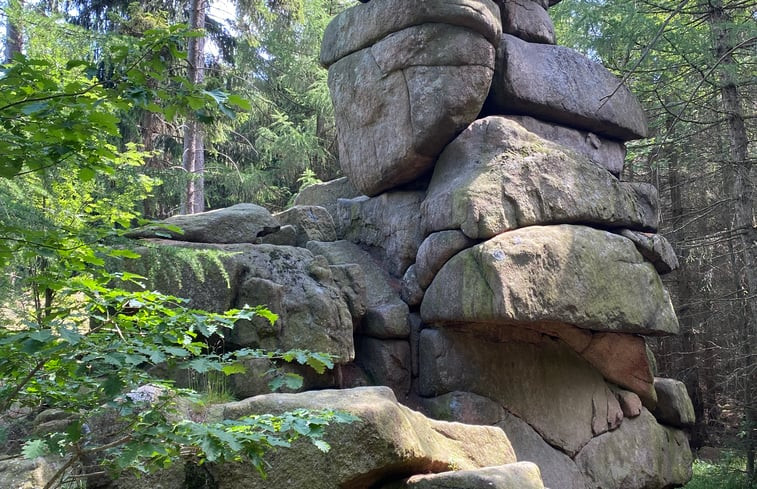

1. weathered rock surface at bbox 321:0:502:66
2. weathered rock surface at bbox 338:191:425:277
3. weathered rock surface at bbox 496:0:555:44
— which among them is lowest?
weathered rock surface at bbox 338:191:425:277

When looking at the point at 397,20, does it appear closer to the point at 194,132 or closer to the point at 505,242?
the point at 505,242

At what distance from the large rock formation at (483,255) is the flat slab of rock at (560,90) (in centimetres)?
3

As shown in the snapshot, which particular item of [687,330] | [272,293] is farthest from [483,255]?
[687,330]

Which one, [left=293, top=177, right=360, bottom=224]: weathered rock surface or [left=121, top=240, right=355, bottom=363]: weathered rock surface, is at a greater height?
[left=293, top=177, right=360, bottom=224]: weathered rock surface

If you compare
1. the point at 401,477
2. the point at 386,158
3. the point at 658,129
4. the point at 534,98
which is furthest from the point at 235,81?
the point at 401,477

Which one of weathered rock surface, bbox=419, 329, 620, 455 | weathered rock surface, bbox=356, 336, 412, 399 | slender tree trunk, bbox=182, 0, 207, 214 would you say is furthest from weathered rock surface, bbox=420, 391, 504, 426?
slender tree trunk, bbox=182, 0, 207, 214

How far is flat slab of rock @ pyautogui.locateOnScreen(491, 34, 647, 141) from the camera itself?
9.59 metres

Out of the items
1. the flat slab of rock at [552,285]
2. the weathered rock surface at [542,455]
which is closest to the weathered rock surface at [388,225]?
the flat slab of rock at [552,285]

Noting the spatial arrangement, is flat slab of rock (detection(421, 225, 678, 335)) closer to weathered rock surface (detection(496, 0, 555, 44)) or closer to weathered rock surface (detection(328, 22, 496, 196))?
weathered rock surface (detection(328, 22, 496, 196))

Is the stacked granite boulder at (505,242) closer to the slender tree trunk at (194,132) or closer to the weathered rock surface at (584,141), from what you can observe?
the weathered rock surface at (584,141)

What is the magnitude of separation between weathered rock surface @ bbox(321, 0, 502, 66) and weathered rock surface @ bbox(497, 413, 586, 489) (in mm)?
5312

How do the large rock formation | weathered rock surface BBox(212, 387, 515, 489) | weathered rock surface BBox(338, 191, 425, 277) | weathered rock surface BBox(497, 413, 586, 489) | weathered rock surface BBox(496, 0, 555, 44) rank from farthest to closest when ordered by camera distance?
weathered rock surface BBox(496, 0, 555, 44) < weathered rock surface BBox(338, 191, 425, 277) < weathered rock surface BBox(497, 413, 586, 489) < the large rock formation < weathered rock surface BBox(212, 387, 515, 489)

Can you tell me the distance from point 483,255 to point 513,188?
3.59 ft

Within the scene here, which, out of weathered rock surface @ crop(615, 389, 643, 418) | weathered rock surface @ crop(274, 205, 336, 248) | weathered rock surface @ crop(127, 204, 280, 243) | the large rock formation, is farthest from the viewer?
weathered rock surface @ crop(274, 205, 336, 248)
